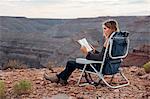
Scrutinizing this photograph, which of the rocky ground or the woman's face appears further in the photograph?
the woman's face

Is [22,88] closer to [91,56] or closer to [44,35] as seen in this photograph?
[91,56]

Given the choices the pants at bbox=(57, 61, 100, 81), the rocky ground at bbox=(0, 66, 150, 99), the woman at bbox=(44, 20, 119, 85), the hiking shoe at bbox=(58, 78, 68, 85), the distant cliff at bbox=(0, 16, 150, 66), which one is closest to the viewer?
the rocky ground at bbox=(0, 66, 150, 99)

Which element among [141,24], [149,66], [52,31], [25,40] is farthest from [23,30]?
[149,66]

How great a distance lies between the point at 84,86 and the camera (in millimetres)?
7625

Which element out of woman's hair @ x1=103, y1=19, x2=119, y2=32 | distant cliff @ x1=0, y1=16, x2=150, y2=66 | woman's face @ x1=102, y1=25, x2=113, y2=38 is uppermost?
woman's hair @ x1=103, y1=19, x2=119, y2=32

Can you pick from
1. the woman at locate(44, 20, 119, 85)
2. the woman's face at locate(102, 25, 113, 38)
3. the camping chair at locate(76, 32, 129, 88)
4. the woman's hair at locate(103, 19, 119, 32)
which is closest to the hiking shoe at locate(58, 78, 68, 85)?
the woman at locate(44, 20, 119, 85)

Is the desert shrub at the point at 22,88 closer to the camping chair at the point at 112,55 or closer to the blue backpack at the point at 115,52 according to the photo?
the camping chair at the point at 112,55

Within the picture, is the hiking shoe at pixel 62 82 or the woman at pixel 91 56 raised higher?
the woman at pixel 91 56

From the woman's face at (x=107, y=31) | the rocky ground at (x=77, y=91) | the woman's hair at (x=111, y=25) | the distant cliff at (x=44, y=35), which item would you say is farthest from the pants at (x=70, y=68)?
the distant cliff at (x=44, y=35)

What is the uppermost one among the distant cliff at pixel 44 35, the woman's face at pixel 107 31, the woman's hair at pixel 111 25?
the woman's hair at pixel 111 25

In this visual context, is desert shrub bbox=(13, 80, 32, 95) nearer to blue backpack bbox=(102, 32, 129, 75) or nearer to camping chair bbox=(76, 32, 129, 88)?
camping chair bbox=(76, 32, 129, 88)

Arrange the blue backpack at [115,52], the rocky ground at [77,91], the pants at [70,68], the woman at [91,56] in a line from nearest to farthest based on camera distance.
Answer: the rocky ground at [77,91]
the blue backpack at [115,52]
the woman at [91,56]
the pants at [70,68]

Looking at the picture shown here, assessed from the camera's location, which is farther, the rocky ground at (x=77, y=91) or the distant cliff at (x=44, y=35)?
the distant cliff at (x=44, y=35)

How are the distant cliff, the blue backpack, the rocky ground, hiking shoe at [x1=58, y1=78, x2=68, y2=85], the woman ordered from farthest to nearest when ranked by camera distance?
the distant cliff, hiking shoe at [x1=58, y1=78, x2=68, y2=85], the woman, the blue backpack, the rocky ground
